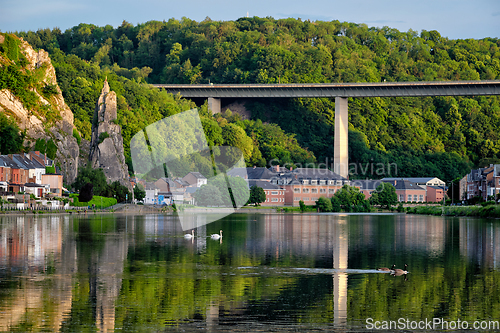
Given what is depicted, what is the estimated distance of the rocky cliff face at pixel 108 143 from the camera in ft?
369

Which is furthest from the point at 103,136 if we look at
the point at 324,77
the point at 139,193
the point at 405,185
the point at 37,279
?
the point at 37,279

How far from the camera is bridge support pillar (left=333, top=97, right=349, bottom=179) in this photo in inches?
5812

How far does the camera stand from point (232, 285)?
80.3 feet

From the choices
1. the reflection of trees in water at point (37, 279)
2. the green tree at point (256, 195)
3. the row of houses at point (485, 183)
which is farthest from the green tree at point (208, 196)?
the reflection of trees in water at point (37, 279)

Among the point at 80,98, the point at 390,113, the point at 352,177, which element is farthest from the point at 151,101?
the point at 390,113

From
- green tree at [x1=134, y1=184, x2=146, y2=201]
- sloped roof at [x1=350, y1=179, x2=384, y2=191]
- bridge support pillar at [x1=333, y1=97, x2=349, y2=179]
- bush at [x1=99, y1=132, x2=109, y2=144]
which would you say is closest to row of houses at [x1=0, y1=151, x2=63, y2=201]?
bush at [x1=99, y1=132, x2=109, y2=144]

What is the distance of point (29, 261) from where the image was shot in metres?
29.8

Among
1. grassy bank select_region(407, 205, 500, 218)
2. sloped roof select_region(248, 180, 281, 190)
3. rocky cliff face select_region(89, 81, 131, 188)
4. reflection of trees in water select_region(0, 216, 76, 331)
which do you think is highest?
rocky cliff face select_region(89, 81, 131, 188)

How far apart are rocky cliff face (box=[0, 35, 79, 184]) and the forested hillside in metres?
28.7

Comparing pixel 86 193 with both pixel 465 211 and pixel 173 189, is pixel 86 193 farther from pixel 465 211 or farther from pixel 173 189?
pixel 465 211

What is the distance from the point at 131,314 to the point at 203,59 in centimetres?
16572

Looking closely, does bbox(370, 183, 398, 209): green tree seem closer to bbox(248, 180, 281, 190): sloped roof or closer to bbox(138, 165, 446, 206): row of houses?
bbox(138, 165, 446, 206): row of houses

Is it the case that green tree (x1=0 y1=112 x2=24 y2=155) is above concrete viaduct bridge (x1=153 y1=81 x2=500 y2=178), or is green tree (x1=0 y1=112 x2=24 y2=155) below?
below

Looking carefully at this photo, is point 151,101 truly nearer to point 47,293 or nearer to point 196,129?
point 196,129
